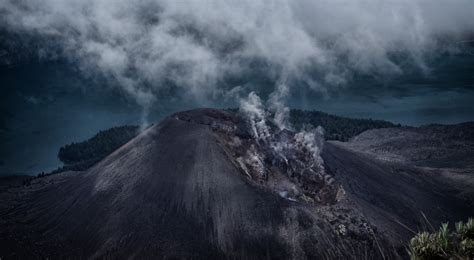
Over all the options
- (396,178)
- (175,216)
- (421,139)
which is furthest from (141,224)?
(421,139)

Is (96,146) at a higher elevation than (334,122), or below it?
below

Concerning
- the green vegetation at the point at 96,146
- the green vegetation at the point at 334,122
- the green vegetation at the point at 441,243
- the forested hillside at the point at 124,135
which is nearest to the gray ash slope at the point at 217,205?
the green vegetation at the point at 441,243

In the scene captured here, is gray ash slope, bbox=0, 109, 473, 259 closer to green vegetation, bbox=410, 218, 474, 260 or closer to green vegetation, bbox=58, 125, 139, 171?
green vegetation, bbox=410, 218, 474, 260

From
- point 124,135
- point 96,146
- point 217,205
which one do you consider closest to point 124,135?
point 124,135

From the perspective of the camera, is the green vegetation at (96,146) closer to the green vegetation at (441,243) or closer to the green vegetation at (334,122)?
the green vegetation at (334,122)

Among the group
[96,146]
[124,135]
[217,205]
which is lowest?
[217,205]

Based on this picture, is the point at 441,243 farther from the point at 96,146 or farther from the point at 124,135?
the point at 124,135

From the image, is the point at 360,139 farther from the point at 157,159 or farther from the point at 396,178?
the point at 157,159
